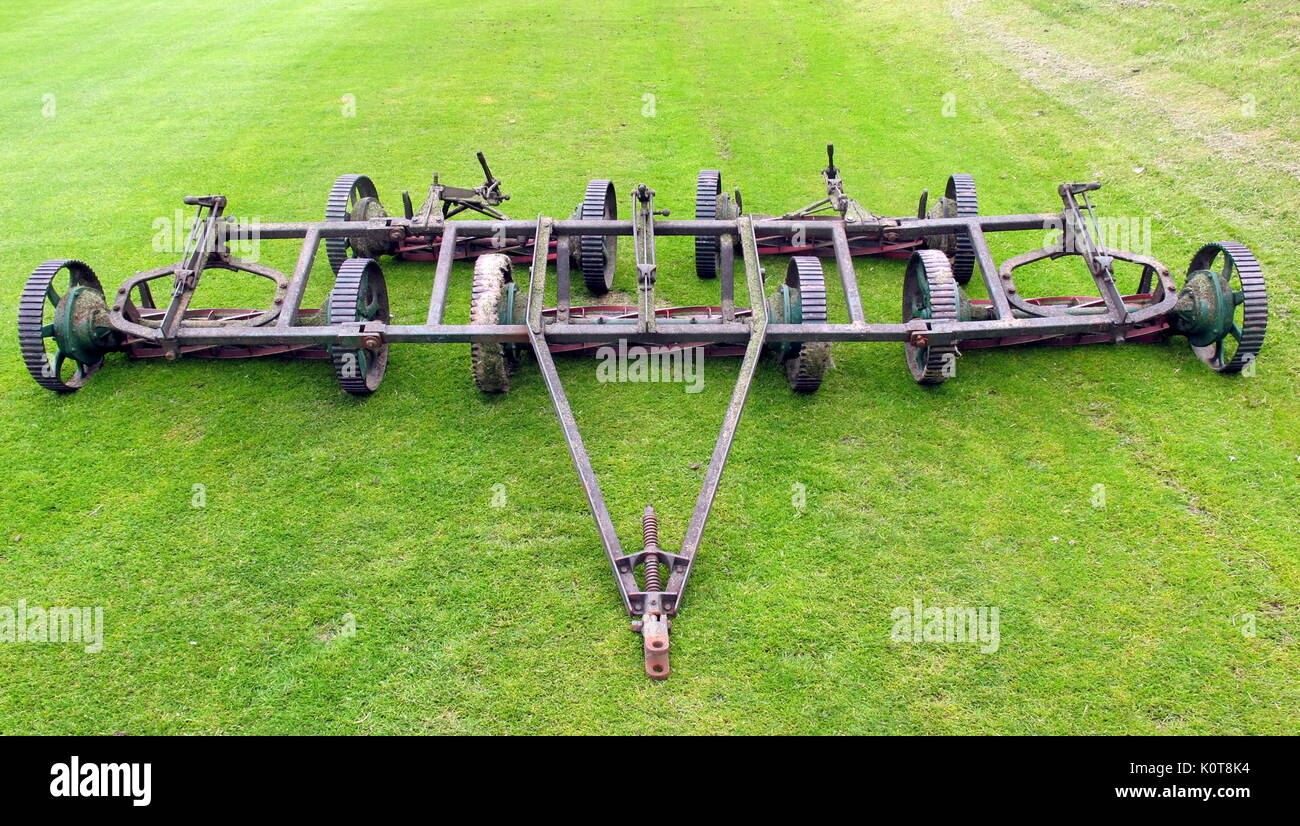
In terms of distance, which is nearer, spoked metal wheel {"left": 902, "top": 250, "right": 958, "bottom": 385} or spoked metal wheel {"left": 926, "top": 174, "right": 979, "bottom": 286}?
spoked metal wheel {"left": 902, "top": 250, "right": 958, "bottom": 385}

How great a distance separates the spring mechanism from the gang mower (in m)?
0.34

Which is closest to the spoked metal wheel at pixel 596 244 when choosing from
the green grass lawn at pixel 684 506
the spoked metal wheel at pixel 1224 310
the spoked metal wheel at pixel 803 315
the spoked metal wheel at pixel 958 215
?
the green grass lawn at pixel 684 506

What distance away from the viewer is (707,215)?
25.5ft

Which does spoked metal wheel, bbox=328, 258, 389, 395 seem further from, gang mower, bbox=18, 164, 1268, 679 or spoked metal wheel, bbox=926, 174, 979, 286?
spoked metal wheel, bbox=926, 174, 979, 286

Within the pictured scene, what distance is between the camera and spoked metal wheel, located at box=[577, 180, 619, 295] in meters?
7.41

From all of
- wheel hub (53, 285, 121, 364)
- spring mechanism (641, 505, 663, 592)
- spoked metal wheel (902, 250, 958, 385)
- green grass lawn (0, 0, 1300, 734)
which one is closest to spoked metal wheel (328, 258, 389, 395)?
green grass lawn (0, 0, 1300, 734)

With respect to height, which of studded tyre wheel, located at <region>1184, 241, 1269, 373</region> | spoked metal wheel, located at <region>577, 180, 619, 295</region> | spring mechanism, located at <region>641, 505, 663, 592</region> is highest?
spoked metal wheel, located at <region>577, 180, 619, 295</region>

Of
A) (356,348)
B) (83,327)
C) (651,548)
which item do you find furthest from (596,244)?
(83,327)

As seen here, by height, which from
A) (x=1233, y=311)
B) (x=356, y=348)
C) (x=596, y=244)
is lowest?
(x=356, y=348)

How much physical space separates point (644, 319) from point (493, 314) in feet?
3.95

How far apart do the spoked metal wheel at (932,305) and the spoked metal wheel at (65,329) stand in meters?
6.19

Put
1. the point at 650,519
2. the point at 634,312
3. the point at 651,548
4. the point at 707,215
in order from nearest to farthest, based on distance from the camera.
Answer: the point at 651,548, the point at 650,519, the point at 634,312, the point at 707,215

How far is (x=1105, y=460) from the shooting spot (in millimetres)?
5746

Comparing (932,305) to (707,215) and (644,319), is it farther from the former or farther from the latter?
(707,215)
